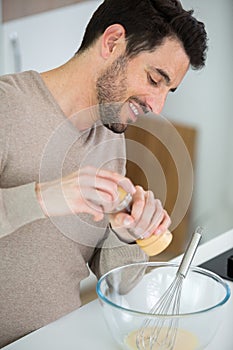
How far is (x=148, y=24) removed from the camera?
118 centimetres

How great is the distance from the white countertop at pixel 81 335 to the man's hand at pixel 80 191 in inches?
7.3

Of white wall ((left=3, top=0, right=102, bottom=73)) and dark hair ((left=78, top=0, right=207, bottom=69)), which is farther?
white wall ((left=3, top=0, right=102, bottom=73))

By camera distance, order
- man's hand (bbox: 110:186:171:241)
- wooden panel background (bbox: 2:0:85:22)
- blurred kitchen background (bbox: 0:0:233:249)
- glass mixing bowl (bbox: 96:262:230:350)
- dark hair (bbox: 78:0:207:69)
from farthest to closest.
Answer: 1. blurred kitchen background (bbox: 0:0:233:249)
2. wooden panel background (bbox: 2:0:85:22)
3. dark hair (bbox: 78:0:207:69)
4. man's hand (bbox: 110:186:171:241)
5. glass mixing bowl (bbox: 96:262:230:350)

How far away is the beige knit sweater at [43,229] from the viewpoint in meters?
1.13

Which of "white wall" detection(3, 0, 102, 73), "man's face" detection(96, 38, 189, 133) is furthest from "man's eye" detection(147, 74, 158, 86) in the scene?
"white wall" detection(3, 0, 102, 73)

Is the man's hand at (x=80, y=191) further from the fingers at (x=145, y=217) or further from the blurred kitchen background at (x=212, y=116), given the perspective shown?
the blurred kitchen background at (x=212, y=116)

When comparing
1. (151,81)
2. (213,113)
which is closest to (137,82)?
(151,81)

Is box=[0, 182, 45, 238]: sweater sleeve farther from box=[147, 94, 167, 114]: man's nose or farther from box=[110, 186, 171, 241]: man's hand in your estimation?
box=[147, 94, 167, 114]: man's nose

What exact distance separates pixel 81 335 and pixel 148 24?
1.78 ft

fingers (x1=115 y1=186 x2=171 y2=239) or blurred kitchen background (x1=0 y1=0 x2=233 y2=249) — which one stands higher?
fingers (x1=115 y1=186 x2=171 y2=239)

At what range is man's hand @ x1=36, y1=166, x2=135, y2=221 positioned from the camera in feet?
3.17

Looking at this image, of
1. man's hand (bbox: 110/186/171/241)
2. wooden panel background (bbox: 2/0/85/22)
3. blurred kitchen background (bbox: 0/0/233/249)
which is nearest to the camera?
man's hand (bbox: 110/186/171/241)

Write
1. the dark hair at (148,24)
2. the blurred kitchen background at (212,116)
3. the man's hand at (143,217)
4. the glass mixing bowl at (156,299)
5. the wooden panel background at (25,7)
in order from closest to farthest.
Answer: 1. the glass mixing bowl at (156,299)
2. the man's hand at (143,217)
3. the dark hair at (148,24)
4. the wooden panel background at (25,7)
5. the blurred kitchen background at (212,116)

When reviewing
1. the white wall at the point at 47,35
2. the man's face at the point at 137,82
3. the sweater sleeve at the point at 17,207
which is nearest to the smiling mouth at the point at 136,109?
the man's face at the point at 137,82
